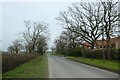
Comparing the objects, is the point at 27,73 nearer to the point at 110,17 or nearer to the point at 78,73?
the point at 78,73

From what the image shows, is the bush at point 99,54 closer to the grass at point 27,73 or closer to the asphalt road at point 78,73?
the asphalt road at point 78,73

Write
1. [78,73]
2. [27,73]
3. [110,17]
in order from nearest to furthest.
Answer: [27,73]
[78,73]
[110,17]

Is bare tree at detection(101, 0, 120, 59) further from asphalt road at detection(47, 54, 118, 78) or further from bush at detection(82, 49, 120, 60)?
asphalt road at detection(47, 54, 118, 78)

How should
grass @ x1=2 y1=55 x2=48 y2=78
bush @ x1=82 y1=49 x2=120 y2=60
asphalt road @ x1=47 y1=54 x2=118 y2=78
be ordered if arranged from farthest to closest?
bush @ x1=82 y1=49 x2=120 y2=60
asphalt road @ x1=47 y1=54 x2=118 y2=78
grass @ x1=2 y1=55 x2=48 y2=78

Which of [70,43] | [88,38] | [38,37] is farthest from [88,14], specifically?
[70,43]

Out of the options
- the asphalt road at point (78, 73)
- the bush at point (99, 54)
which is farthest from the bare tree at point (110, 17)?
the asphalt road at point (78, 73)

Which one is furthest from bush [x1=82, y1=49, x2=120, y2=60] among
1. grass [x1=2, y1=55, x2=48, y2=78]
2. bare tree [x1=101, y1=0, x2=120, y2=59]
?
grass [x1=2, y1=55, x2=48, y2=78]

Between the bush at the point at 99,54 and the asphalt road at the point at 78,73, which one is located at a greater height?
the bush at the point at 99,54

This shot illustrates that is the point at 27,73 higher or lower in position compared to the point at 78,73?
higher

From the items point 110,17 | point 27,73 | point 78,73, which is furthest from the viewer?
point 110,17

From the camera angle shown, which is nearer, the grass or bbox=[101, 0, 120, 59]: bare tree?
the grass

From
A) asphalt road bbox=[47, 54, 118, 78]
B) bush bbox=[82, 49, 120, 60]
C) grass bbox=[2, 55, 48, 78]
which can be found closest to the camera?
grass bbox=[2, 55, 48, 78]

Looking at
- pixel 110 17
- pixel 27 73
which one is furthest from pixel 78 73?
pixel 110 17

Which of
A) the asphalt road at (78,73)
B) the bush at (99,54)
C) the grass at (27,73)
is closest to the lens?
the grass at (27,73)
